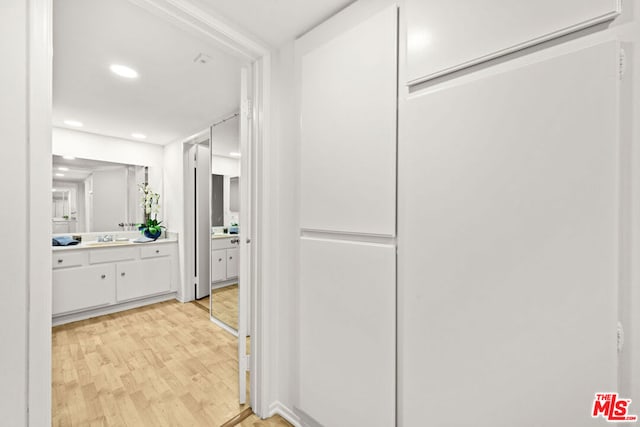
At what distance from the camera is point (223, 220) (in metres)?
3.78

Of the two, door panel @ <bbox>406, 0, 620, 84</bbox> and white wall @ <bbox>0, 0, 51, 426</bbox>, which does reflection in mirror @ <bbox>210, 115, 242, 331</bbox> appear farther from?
door panel @ <bbox>406, 0, 620, 84</bbox>

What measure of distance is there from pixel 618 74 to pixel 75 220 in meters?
4.97

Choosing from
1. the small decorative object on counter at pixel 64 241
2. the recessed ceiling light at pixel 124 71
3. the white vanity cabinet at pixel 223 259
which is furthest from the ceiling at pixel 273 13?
the small decorative object on counter at pixel 64 241

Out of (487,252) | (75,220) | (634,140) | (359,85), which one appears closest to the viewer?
(634,140)

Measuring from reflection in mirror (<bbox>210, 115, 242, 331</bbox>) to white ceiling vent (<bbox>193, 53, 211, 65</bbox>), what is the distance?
115 cm

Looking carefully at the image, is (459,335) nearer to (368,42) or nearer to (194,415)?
(368,42)

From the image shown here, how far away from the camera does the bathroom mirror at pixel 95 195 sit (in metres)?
3.37

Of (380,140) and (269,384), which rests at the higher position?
(380,140)

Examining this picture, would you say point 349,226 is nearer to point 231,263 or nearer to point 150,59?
point 150,59

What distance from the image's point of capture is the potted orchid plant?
12.5 ft

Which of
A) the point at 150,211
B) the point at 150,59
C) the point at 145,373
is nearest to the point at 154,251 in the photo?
the point at 150,211

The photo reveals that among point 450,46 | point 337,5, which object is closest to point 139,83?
point 337,5

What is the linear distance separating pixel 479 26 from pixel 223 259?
11.4 ft

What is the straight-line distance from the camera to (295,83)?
61.2 inches
